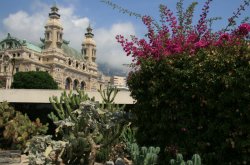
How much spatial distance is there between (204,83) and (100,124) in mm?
5030

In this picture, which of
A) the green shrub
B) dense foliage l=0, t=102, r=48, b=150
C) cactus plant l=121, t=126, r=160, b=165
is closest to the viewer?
the green shrub

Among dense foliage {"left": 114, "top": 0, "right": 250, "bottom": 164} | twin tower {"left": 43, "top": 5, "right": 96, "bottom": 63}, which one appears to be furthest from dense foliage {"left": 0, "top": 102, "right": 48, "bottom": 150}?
twin tower {"left": 43, "top": 5, "right": 96, "bottom": 63}

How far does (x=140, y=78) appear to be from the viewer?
8070mm

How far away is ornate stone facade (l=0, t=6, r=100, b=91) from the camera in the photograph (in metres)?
99.2

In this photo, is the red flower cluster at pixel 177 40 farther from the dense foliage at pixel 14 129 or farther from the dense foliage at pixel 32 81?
the dense foliage at pixel 32 81

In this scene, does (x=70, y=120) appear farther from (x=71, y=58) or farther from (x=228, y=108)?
(x=71, y=58)

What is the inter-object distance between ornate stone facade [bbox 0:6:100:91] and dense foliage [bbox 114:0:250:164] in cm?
8738

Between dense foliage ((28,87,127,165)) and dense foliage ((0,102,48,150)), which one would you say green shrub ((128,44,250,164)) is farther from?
dense foliage ((0,102,48,150))

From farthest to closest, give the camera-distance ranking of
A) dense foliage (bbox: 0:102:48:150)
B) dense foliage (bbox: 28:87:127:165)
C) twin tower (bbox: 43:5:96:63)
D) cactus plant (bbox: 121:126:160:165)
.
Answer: twin tower (bbox: 43:5:96:63)
dense foliage (bbox: 0:102:48:150)
dense foliage (bbox: 28:87:127:165)
cactus plant (bbox: 121:126:160:165)

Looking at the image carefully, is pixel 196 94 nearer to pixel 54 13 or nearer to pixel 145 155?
pixel 145 155

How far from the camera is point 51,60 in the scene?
105688mm

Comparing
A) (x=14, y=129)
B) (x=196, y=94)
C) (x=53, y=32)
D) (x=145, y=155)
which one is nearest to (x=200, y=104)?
(x=196, y=94)

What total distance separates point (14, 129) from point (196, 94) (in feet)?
31.4

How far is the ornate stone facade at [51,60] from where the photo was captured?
99188 millimetres
